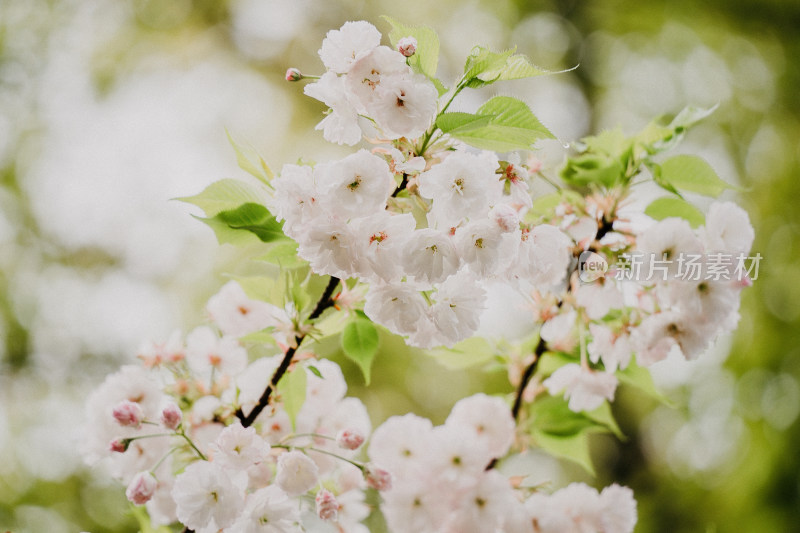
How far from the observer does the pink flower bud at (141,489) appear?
0.79 m

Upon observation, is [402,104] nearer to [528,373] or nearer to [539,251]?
[539,251]

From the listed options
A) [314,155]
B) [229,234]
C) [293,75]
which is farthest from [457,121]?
[314,155]

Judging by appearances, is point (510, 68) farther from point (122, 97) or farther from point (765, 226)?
point (122, 97)

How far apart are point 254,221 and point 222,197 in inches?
2.2

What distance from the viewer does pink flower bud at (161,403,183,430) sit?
30.6 inches

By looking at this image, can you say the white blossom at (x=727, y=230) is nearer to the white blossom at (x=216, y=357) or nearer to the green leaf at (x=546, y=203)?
the green leaf at (x=546, y=203)

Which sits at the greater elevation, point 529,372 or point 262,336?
point 262,336

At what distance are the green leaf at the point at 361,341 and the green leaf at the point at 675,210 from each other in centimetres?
48

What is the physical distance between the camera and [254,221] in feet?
2.61

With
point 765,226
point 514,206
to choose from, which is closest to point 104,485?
point 514,206

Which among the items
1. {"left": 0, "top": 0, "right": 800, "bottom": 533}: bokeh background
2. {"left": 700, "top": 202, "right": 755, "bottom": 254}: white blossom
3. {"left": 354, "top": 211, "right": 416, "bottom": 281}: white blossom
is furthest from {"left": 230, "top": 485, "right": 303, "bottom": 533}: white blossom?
{"left": 0, "top": 0, "right": 800, "bottom": 533}: bokeh background

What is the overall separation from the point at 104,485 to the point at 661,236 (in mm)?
3921

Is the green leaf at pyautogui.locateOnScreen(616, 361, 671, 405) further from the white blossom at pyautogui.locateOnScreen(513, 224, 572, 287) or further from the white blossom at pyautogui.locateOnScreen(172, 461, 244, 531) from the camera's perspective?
the white blossom at pyautogui.locateOnScreen(172, 461, 244, 531)

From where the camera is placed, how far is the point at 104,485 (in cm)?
382
